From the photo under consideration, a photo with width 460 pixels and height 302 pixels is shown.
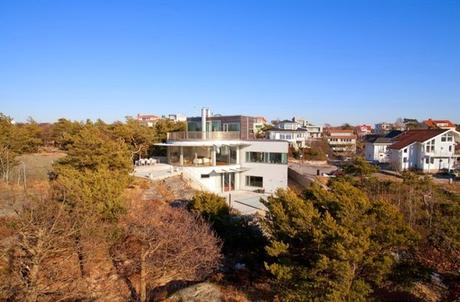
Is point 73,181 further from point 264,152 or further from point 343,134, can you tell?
point 343,134

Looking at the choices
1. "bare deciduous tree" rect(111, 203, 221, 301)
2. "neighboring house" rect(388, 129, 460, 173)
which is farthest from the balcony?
"neighboring house" rect(388, 129, 460, 173)

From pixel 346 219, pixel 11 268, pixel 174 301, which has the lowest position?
pixel 174 301

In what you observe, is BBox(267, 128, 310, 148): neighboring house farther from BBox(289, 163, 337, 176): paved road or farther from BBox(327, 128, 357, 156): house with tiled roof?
BBox(289, 163, 337, 176): paved road

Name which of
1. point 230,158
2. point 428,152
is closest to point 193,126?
point 230,158

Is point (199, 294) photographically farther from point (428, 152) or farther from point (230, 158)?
point (428, 152)

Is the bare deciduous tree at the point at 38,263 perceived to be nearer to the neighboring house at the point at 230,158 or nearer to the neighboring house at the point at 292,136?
the neighboring house at the point at 230,158

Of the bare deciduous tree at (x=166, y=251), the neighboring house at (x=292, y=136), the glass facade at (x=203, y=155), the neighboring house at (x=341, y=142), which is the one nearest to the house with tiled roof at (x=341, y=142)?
the neighboring house at (x=341, y=142)

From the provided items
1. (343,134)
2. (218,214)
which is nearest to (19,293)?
(218,214)
